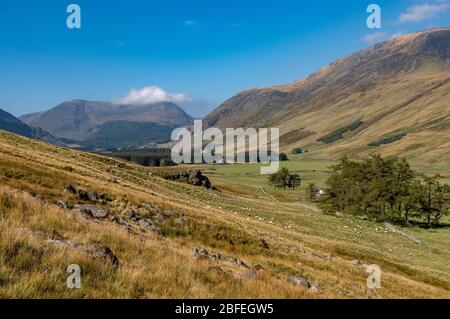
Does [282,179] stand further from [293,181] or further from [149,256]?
[149,256]

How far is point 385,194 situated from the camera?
303 feet

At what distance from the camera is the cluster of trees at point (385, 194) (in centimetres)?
9156

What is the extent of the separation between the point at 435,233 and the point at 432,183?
18.2m

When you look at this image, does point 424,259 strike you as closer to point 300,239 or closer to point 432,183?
point 300,239

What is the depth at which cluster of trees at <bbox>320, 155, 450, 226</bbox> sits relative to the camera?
300 ft

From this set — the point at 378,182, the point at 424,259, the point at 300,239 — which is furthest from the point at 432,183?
the point at 300,239

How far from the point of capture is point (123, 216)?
28.6 m

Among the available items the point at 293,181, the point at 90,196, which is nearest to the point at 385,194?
the point at 90,196

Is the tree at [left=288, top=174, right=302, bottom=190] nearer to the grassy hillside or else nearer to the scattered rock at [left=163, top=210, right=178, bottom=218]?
the grassy hillside

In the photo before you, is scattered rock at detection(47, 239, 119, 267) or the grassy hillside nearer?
the grassy hillside

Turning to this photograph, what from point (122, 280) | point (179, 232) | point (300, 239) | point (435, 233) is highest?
point (122, 280)

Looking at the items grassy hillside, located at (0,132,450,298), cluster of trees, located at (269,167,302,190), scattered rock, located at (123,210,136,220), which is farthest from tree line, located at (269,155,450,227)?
scattered rock, located at (123,210,136,220)
